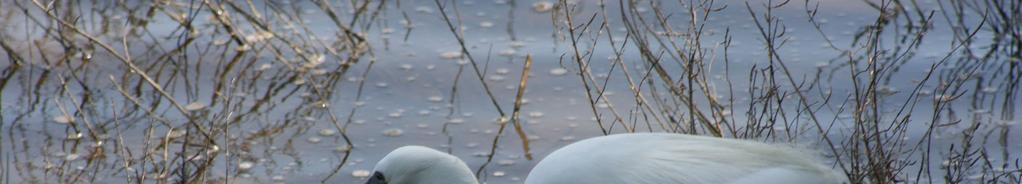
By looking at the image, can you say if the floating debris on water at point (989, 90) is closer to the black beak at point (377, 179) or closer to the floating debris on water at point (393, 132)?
the floating debris on water at point (393, 132)

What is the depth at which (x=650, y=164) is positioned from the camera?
2.99 metres

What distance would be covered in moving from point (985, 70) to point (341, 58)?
178 centimetres

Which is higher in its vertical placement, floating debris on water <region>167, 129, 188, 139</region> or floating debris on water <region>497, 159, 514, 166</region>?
floating debris on water <region>167, 129, 188, 139</region>

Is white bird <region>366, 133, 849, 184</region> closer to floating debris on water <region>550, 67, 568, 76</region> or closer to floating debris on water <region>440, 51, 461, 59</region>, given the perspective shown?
floating debris on water <region>550, 67, 568, 76</region>

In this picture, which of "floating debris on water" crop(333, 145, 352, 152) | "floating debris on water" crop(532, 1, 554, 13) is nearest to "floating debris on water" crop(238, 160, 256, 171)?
"floating debris on water" crop(333, 145, 352, 152)

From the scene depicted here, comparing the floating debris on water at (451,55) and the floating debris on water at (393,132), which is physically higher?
the floating debris on water at (451,55)

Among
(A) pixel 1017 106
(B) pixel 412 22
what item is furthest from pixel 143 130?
(A) pixel 1017 106

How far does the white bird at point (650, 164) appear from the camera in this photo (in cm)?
297

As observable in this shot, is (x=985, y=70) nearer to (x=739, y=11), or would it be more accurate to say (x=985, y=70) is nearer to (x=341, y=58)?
(x=739, y=11)

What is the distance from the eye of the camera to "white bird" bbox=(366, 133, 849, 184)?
117 inches

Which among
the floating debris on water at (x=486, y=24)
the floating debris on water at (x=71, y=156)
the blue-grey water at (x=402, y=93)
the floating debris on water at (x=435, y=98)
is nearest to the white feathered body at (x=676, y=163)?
the blue-grey water at (x=402, y=93)

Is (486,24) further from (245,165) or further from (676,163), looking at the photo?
(676,163)

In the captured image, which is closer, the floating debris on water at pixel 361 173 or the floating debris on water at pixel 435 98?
the floating debris on water at pixel 361 173

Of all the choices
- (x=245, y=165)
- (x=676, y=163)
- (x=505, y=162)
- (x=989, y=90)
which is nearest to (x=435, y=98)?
(x=505, y=162)
